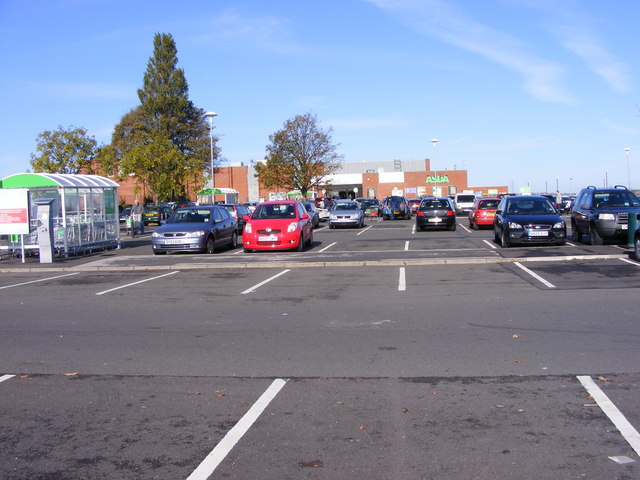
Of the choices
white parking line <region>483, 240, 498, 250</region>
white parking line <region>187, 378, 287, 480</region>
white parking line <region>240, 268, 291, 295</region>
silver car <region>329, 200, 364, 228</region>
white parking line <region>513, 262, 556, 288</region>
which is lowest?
white parking line <region>187, 378, 287, 480</region>

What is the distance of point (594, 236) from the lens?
18.8 meters

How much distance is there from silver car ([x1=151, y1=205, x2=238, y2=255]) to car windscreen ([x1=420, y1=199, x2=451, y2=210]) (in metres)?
11.5

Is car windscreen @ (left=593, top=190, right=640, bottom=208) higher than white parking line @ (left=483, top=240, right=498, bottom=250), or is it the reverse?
car windscreen @ (left=593, top=190, right=640, bottom=208)

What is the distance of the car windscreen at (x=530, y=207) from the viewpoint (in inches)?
770

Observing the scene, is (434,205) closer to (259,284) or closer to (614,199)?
(614,199)

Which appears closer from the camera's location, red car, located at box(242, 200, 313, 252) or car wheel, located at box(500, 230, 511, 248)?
car wheel, located at box(500, 230, 511, 248)

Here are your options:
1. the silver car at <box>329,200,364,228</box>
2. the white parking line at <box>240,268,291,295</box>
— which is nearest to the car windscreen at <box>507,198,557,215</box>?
the white parking line at <box>240,268,291,295</box>

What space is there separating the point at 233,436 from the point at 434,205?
86.1 ft

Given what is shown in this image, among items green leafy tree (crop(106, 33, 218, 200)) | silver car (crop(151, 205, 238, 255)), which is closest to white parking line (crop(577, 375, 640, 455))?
silver car (crop(151, 205, 238, 255))

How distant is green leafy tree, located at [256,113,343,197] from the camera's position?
6044 centimetres

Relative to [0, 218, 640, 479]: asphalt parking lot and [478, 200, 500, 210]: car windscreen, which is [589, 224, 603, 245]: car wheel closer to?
[0, 218, 640, 479]: asphalt parking lot

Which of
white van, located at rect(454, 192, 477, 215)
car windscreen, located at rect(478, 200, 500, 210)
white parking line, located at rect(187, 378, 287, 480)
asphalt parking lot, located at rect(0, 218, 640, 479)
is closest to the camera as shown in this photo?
white parking line, located at rect(187, 378, 287, 480)

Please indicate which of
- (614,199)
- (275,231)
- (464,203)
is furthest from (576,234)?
(464,203)

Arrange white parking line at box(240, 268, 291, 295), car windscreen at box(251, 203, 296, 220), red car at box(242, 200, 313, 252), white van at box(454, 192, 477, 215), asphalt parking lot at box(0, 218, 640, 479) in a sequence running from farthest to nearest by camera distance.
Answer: white van at box(454, 192, 477, 215) < car windscreen at box(251, 203, 296, 220) < red car at box(242, 200, 313, 252) < white parking line at box(240, 268, 291, 295) < asphalt parking lot at box(0, 218, 640, 479)
